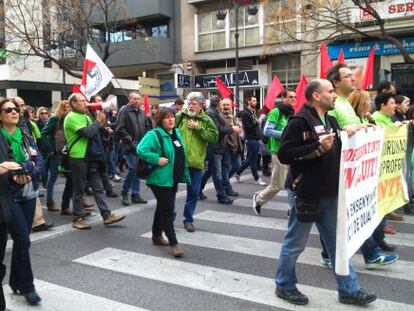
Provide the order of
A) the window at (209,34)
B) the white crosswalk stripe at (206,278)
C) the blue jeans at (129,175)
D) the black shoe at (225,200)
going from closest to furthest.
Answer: the white crosswalk stripe at (206,278) → the blue jeans at (129,175) → the black shoe at (225,200) → the window at (209,34)

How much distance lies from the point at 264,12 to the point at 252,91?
427 cm

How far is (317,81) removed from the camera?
406 centimetres

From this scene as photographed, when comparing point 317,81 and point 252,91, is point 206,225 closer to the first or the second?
point 317,81

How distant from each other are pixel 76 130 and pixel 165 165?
1873 mm

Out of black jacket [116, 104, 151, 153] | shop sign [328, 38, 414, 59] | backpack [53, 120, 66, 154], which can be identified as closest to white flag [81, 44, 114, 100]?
black jacket [116, 104, 151, 153]

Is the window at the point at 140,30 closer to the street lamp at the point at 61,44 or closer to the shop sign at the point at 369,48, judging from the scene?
the street lamp at the point at 61,44

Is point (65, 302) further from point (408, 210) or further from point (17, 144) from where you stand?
point (408, 210)

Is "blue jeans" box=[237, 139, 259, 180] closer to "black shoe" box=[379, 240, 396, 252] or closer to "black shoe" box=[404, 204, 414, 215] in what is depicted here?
"black shoe" box=[404, 204, 414, 215]

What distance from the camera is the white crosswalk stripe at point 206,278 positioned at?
430 cm

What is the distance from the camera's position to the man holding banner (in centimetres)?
388

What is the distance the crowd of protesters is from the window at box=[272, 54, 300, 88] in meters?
16.1

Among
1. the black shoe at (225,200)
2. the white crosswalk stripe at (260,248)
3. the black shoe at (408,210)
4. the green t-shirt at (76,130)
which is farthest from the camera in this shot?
the black shoe at (225,200)

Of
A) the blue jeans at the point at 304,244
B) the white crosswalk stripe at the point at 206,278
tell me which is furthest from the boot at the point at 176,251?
the blue jeans at the point at 304,244

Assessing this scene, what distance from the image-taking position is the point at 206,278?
4973 millimetres
